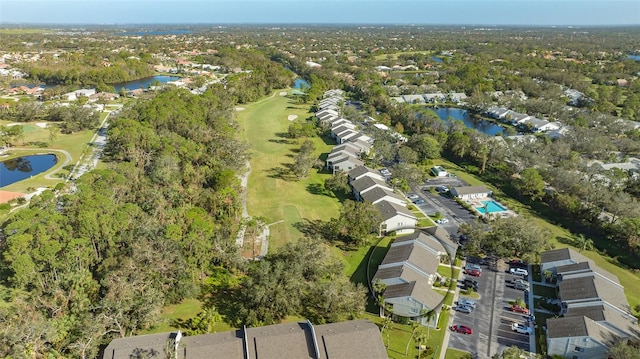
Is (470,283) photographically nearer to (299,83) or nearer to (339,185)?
(339,185)

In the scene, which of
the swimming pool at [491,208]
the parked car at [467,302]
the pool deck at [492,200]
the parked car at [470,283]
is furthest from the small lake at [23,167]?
the swimming pool at [491,208]

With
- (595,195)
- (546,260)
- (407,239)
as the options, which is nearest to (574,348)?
(546,260)

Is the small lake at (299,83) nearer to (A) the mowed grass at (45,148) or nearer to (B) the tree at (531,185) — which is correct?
(A) the mowed grass at (45,148)

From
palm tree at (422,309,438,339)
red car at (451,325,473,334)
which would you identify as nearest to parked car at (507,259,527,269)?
red car at (451,325,473,334)

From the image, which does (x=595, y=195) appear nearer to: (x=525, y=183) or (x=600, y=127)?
(x=525, y=183)

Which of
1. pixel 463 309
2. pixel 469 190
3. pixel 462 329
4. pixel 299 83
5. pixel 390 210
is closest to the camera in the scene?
pixel 462 329

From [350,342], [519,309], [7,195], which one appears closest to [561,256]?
[519,309]
